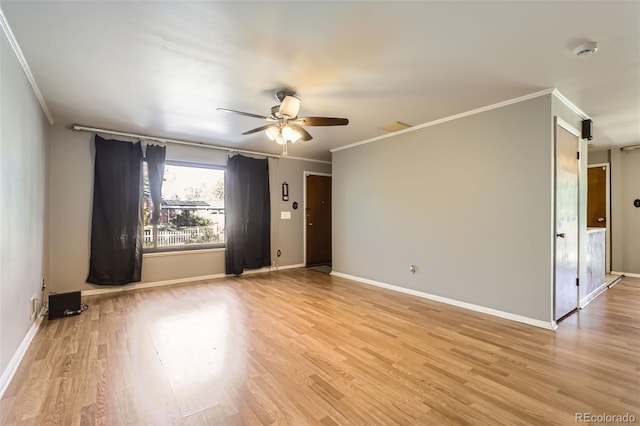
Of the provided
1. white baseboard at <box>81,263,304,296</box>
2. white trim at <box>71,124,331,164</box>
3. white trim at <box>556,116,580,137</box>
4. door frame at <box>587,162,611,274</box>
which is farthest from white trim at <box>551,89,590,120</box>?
white baseboard at <box>81,263,304,296</box>

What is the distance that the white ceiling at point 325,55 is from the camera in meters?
1.82

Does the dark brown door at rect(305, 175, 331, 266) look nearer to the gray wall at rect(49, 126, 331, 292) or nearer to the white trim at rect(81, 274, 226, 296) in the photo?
the white trim at rect(81, 274, 226, 296)

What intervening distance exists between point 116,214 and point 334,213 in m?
3.62

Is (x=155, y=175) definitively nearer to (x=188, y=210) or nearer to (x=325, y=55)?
(x=188, y=210)

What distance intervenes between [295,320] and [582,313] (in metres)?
3.36

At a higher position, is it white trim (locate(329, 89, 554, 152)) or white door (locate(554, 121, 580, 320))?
white trim (locate(329, 89, 554, 152))

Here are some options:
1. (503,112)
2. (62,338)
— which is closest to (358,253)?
(503,112)

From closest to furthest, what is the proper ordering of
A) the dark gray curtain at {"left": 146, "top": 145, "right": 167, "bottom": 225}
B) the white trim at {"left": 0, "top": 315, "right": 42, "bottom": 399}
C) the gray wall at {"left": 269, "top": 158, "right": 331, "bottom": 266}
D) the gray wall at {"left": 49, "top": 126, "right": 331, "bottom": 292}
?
1. the white trim at {"left": 0, "top": 315, "right": 42, "bottom": 399}
2. the gray wall at {"left": 49, "top": 126, "right": 331, "bottom": 292}
3. the dark gray curtain at {"left": 146, "top": 145, "right": 167, "bottom": 225}
4. the gray wall at {"left": 269, "top": 158, "right": 331, "bottom": 266}

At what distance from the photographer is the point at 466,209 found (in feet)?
12.0

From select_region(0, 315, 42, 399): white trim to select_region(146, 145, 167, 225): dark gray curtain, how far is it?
2060 millimetres

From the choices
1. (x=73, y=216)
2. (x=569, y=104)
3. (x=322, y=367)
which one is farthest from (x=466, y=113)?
(x=73, y=216)

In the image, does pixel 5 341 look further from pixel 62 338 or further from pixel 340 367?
pixel 340 367

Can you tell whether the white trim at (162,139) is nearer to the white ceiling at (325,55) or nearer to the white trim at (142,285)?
the white ceiling at (325,55)
